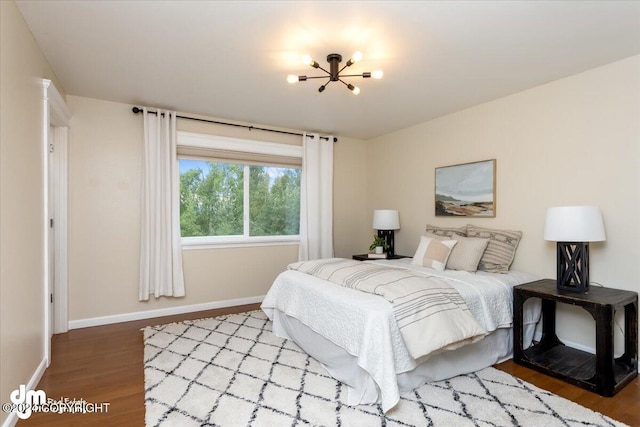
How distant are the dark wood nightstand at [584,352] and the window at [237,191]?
3.00 meters

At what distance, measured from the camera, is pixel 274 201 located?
4.74m

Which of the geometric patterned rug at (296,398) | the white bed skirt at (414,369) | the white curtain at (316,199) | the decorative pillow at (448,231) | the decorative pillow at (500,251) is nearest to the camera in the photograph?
the geometric patterned rug at (296,398)

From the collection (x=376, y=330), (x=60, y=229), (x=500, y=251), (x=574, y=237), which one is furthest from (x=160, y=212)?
(x=574, y=237)

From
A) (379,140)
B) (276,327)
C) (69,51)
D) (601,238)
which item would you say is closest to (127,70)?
(69,51)

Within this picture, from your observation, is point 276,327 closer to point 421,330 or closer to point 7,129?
point 421,330

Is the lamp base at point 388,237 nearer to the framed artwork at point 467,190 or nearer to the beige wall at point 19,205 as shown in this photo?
the framed artwork at point 467,190

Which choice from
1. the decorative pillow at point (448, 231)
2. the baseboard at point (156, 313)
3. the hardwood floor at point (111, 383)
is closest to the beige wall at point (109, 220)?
the baseboard at point (156, 313)

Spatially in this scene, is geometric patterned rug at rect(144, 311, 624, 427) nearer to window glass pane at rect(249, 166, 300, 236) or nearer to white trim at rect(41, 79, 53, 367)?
white trim at rect(41, 79, 53, 367)

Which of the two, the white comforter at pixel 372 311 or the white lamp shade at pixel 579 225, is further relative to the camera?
the white lamp shade at pixel 579 225

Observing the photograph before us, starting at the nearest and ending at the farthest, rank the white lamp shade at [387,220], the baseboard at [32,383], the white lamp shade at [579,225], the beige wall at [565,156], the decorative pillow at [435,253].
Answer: the baseboard at [32,383] < the white lamp shade at [579,225] < the beige wall at [565,156] < the decorative pillow at [435,253] < the white lamp shade at [387,220]

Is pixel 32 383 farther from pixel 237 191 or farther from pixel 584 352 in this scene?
pixel 584 352

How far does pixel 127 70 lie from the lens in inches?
113

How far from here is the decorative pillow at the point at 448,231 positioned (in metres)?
3.66

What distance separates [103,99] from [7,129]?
1966 millimetres
